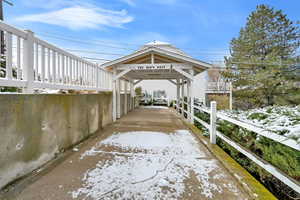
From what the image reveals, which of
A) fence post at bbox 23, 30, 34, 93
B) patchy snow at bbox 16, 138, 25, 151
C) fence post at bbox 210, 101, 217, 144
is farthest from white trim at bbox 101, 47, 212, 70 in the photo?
patchy snow at bbox 16, 138, 25, 151

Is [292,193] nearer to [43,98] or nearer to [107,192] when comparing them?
[107,192]

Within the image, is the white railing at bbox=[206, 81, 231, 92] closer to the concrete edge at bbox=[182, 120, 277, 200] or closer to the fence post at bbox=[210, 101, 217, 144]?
the fence post at bbox=[210, 101, 217, 144]

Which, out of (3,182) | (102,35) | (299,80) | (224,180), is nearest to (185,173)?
(224,180)

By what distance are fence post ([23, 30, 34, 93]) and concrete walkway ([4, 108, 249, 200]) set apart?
4.50ft

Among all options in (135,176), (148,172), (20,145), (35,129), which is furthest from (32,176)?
(148,172)

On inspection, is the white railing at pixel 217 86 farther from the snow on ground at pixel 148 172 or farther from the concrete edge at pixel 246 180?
the concrete edge at pixel 246 180

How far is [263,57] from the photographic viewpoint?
42.2ft

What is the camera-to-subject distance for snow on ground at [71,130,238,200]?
1952mm

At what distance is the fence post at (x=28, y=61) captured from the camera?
7.80 ft

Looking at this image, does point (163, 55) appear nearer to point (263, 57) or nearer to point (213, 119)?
point (213, 119)

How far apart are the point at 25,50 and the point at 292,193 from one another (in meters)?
4.37

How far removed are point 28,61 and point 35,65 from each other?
0.23 metres

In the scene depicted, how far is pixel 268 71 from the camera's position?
1109cm

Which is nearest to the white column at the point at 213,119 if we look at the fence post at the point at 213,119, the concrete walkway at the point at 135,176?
the fence post at the point at 213,119
